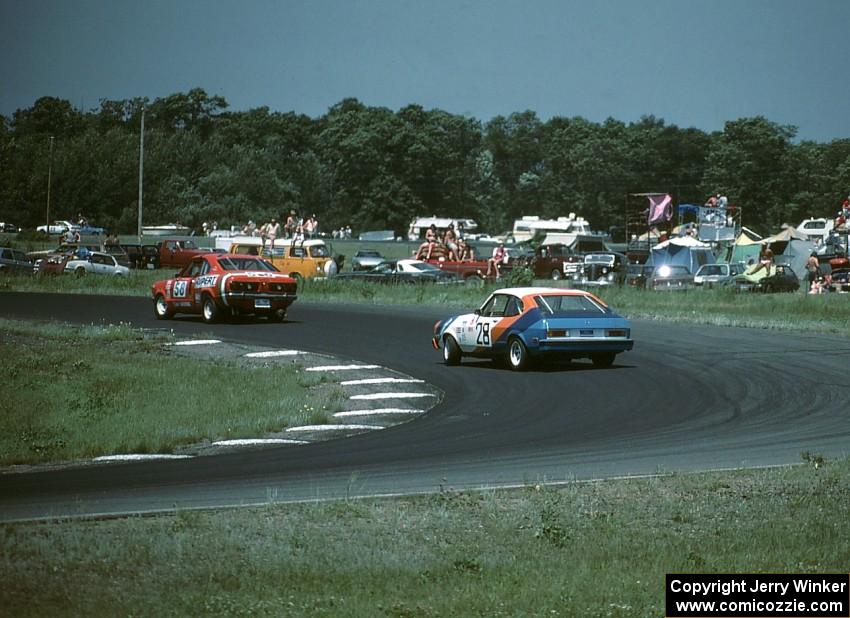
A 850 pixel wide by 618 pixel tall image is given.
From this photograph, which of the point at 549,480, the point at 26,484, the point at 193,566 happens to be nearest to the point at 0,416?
the point at 26,484

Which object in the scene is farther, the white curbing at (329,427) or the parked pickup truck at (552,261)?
the parked pickup truck at (552,261)

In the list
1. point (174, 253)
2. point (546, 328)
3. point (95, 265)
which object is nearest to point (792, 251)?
point (174, 253)

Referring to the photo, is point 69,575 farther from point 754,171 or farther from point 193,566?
point 754,171

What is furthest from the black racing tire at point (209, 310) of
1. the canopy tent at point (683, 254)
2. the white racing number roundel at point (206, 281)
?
the canopy tent at point (683, 254)

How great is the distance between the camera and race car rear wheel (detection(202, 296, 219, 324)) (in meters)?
33.2

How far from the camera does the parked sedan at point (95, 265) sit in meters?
57.7

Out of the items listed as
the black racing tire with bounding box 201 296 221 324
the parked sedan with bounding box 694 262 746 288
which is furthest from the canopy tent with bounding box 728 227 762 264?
the black racing tire with bounding box 201 296 221 324

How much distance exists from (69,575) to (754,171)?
119m

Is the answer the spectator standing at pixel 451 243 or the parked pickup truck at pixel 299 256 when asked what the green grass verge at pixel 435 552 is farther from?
the parked pickup truck at pixel 299 256

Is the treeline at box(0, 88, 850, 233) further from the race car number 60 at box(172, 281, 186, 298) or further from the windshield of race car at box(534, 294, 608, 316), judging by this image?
the windshield of race car at box(534, 294, 608, 316)

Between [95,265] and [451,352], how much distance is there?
3768cm

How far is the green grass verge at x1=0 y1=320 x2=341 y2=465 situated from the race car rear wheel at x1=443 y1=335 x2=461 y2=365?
2.63m

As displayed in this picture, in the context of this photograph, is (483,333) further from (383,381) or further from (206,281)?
(206,281)

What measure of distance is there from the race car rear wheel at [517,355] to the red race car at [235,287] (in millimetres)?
11065
